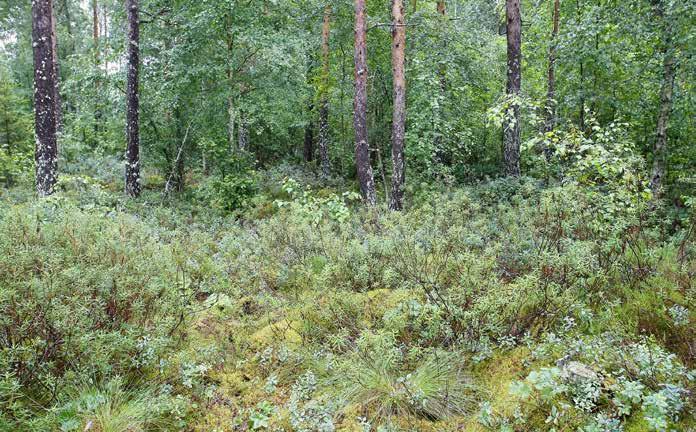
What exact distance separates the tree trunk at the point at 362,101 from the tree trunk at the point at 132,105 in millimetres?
5934

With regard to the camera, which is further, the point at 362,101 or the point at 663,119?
the point at 362,101

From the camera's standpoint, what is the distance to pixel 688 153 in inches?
379

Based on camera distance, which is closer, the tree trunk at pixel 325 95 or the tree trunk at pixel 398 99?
the tree trunk at pixel 398 99

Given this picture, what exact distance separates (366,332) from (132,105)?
10.4 m

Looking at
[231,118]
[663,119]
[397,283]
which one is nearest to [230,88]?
[231,118]

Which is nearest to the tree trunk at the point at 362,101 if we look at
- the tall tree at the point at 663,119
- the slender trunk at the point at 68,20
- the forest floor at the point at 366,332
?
the forest floor at the point at 366,332

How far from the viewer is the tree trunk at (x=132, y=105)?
1123 cm

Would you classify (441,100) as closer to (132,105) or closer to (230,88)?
(230,88)

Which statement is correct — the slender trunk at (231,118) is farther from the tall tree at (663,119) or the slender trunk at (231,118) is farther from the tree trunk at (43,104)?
the tall tree at (663,119)

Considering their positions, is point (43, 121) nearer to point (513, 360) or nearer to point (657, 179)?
point (513, 360)

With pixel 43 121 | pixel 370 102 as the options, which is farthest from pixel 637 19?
pixel 43 121

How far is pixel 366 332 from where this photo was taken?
13.0ft

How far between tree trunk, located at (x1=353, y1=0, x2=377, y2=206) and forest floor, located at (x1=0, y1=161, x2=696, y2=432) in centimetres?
475

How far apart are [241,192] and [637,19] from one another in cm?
976
